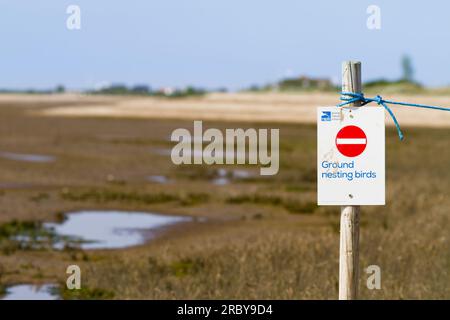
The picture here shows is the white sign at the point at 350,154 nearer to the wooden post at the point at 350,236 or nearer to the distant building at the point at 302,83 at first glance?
the wooden post at the point at 350,236

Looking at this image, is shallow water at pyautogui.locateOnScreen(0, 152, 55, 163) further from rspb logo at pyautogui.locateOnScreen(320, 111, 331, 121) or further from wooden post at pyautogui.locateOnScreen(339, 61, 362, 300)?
rspb logo at pyautogui.locateOnScreen(320, 111, 331, 121)

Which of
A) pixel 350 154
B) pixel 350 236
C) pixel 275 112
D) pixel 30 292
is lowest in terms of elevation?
pixel 30 292

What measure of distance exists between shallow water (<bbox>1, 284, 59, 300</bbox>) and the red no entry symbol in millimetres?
6959

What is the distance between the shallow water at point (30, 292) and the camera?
40.9 ft

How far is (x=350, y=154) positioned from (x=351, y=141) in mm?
92

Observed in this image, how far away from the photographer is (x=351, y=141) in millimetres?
6340

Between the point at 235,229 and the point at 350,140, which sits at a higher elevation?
the point at 350,140

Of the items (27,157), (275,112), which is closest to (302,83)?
(275,112)

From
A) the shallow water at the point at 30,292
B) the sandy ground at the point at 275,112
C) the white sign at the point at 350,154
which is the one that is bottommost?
the shallow water at the point at 30,292

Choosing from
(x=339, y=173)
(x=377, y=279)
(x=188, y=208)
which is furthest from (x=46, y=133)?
(x=339, y=173)

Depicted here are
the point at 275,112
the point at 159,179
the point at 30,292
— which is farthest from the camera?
the point at 275,112

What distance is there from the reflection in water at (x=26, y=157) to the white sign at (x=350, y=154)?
2890 cm

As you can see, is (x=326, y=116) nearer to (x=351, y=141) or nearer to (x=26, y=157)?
(x=351, y=141)

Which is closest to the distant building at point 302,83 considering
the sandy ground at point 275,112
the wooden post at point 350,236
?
the sandy ground at point 275,112
